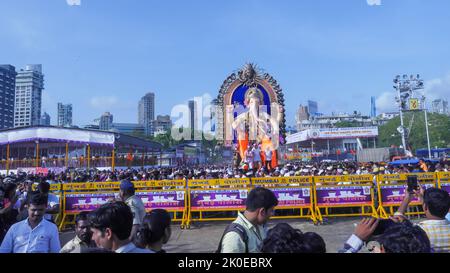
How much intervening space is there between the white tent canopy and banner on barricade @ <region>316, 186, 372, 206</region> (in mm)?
19851

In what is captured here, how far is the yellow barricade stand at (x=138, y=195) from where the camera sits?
9961 millimetres

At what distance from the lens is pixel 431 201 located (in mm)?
2918

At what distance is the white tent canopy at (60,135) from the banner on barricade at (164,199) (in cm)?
1682

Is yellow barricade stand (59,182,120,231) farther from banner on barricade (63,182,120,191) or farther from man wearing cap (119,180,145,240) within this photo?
man wearing cap (119,180,145,240)

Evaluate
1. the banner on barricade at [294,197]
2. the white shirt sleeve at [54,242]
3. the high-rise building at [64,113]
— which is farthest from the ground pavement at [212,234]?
the high-rise building at [64,113]

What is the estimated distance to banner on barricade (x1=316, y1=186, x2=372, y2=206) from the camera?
9930 millimetres

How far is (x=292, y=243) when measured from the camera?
6.27 ft

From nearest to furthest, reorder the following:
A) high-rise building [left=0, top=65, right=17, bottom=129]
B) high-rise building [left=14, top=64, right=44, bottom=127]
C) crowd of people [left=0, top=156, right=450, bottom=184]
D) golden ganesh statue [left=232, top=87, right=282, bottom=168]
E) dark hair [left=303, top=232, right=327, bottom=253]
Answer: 1. dark hair [left=303, top=232, right=327, bottom=253]
2. crowd of people [left=0, top=156, right=450, bottom=184]
3. golden ganesh statue [left=232, top=87, right=282, bottom=168]
4. high-rise building [left=0, top=65, right=17, bottom=129]
5. high-rise building [left=14, top=64, right=44, bottom=127]

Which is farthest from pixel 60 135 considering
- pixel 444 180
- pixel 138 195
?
pixel 444 180

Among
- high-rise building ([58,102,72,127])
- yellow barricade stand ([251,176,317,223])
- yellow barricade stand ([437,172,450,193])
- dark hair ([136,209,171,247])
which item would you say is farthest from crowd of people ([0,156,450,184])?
high-rise building ([58,102,72,127])

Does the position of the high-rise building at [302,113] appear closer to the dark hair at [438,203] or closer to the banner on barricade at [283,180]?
the banner on barricade at [283,180]

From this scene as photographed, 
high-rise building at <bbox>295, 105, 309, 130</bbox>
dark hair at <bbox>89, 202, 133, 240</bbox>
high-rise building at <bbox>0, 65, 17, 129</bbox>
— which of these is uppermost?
→ high-rise building at <bbox>295, 105, 309, 130</bbox>
